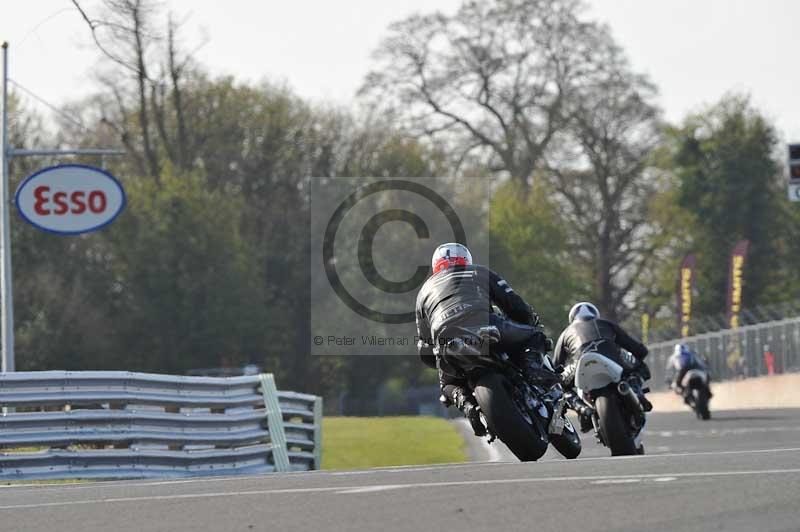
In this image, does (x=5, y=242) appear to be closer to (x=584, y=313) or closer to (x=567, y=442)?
(x=584, y=313)

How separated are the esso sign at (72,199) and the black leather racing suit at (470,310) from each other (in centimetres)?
1141

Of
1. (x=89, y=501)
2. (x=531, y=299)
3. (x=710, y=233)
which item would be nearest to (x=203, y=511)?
(x=89, y=501)

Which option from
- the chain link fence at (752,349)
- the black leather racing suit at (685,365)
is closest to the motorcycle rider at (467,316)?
the black leather racing suit at (685,365)

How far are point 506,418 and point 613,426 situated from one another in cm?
301

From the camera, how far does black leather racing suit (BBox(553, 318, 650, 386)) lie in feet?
50.5

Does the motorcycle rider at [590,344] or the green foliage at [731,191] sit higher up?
the green foliage at [731,191]

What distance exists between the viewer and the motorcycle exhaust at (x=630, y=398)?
1502cm

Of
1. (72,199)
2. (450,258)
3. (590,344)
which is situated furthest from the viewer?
(72,199)

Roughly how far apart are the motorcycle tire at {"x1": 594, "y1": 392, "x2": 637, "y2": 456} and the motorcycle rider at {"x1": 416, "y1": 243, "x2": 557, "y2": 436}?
2151 millimetres

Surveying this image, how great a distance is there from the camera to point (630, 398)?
1510 cm

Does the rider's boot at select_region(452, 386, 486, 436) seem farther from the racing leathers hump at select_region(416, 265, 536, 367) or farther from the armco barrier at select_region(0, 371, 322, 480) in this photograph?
the armco barrier at select_region(0, 371, 322, 480)

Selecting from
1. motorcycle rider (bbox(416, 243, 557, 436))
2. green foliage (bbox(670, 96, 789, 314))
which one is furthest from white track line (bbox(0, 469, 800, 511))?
green foliage (bbox(670, 96, 789, 314))

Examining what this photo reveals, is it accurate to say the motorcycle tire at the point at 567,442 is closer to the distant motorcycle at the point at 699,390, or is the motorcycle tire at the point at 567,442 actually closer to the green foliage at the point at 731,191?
the distant motorcycle at the point at 699,390

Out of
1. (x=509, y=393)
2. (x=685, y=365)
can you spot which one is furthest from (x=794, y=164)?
(x=509, y=393)
